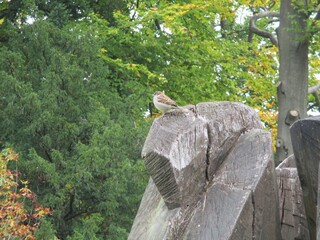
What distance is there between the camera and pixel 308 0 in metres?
16.0

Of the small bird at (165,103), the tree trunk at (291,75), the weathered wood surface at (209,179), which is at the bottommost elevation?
the tree trunk at (291,75)

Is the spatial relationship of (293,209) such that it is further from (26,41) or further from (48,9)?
(48,9)

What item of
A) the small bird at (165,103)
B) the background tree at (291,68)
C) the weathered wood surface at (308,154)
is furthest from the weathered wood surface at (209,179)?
the background tree at (291,68)

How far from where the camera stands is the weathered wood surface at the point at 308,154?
18.0ft

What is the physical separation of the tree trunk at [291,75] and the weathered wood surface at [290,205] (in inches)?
330

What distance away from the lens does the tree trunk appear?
15.6 m

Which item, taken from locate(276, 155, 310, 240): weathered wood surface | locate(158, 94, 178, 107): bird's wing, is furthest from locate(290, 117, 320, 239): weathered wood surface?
locate(158, 94, 178, 107): bird's wing

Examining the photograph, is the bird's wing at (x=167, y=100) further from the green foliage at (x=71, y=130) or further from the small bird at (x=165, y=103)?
the green foliage at (x=71, y=130)

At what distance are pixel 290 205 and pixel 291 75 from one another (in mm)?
9155

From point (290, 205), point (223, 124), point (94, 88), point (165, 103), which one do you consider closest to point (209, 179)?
point (223, 124)

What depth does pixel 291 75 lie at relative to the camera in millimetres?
15797

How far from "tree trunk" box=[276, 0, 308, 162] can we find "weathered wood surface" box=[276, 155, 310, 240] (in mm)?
8389

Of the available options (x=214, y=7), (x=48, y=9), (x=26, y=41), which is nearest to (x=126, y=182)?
(x=26, y=41)

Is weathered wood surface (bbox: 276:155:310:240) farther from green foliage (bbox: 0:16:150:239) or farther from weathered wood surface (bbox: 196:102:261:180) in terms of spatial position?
green foliage (bbox: 0:16:150:239)
